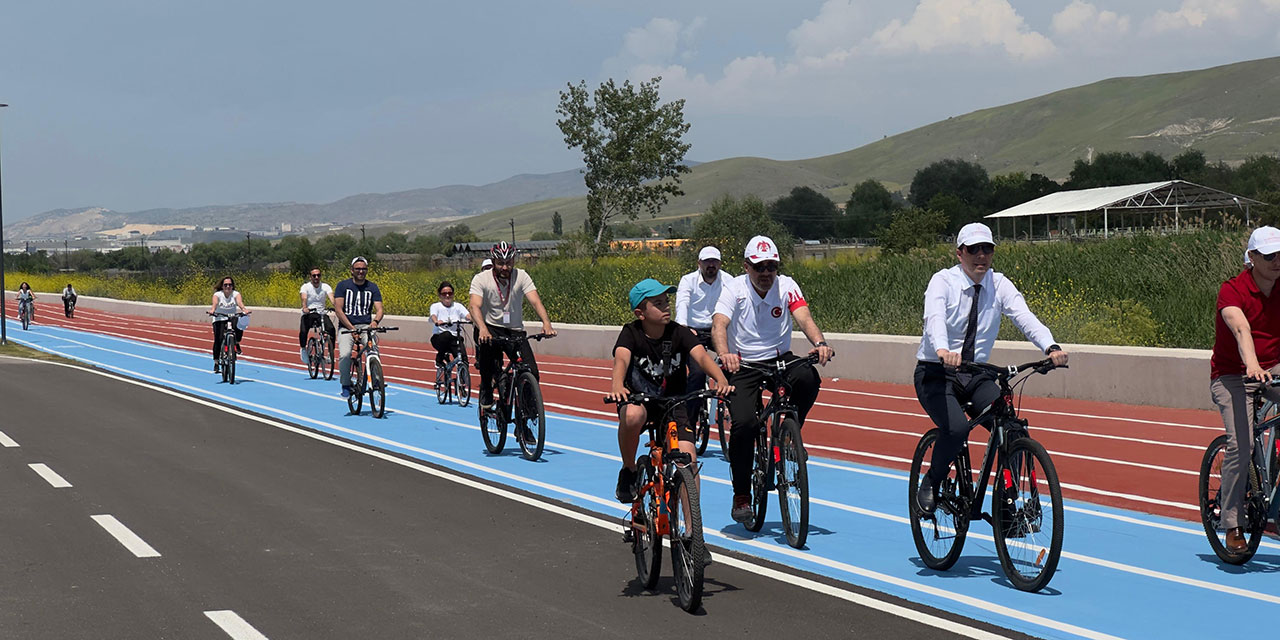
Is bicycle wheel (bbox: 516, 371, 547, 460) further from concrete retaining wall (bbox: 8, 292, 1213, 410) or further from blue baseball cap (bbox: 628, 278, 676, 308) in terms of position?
concrete retaining wall (bbox: 8, 292, 1213, 410)

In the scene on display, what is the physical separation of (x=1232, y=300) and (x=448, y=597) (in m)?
4.65

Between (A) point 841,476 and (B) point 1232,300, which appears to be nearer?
(B) point 1232,300

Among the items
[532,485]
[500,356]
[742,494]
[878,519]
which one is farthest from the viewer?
[500,356]

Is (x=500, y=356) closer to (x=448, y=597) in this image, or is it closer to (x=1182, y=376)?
(x=448, y=597)

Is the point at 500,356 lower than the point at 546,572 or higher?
higher

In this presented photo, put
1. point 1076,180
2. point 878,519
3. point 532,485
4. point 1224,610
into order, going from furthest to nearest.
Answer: point 1076,180 < point 532,485 < point 878,519 < point 1224,610

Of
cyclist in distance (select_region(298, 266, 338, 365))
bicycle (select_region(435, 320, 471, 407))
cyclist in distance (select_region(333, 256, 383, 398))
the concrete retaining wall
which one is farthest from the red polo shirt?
cyclist in distance (select_region(298, 266, 338, 365))

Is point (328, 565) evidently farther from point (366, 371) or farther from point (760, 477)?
point (366, 371)

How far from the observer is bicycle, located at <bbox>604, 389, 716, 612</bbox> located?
696cm

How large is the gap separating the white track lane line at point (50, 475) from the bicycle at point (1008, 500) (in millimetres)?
7513

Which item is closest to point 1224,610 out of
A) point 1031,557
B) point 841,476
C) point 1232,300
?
point 1031,557

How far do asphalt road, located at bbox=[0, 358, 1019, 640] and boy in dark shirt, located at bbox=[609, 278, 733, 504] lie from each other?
83 centimetres

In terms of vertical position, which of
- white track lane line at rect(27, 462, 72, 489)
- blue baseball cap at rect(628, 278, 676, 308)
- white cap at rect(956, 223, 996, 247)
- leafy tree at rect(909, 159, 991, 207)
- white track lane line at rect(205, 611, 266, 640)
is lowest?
white track lane line at rect(27, 462, 72, 489)

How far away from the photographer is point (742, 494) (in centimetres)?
926
